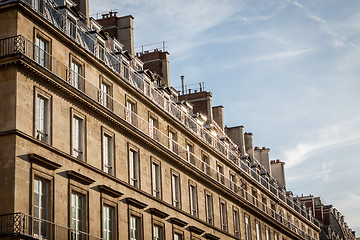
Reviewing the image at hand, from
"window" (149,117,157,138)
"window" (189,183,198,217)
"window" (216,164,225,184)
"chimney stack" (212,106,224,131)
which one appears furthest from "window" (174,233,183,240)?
"chimney stack" (212,106,224,131)

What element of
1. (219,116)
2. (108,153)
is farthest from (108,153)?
(219,116)

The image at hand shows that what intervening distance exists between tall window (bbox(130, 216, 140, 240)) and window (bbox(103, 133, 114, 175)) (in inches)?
120

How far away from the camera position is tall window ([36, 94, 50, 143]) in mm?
32969

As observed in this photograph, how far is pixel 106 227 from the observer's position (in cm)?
3719

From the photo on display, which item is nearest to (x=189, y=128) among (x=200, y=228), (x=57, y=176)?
(x=200, y=228)

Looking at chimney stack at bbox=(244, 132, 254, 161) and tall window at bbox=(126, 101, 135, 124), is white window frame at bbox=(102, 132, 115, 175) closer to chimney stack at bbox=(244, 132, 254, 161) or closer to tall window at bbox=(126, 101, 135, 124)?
tall window at bbox=(126, 101, 135, 124)

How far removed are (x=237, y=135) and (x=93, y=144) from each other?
111ft

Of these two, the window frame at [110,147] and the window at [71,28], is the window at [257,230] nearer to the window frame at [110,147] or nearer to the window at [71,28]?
the window frame at [110,147]

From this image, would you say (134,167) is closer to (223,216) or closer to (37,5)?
(37,5)

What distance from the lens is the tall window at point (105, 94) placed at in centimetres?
3862

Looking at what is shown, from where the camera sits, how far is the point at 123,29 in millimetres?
49125

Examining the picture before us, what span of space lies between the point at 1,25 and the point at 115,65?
9367 mm

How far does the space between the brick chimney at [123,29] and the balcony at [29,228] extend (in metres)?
18.8

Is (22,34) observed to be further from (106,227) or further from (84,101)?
(106,227)
